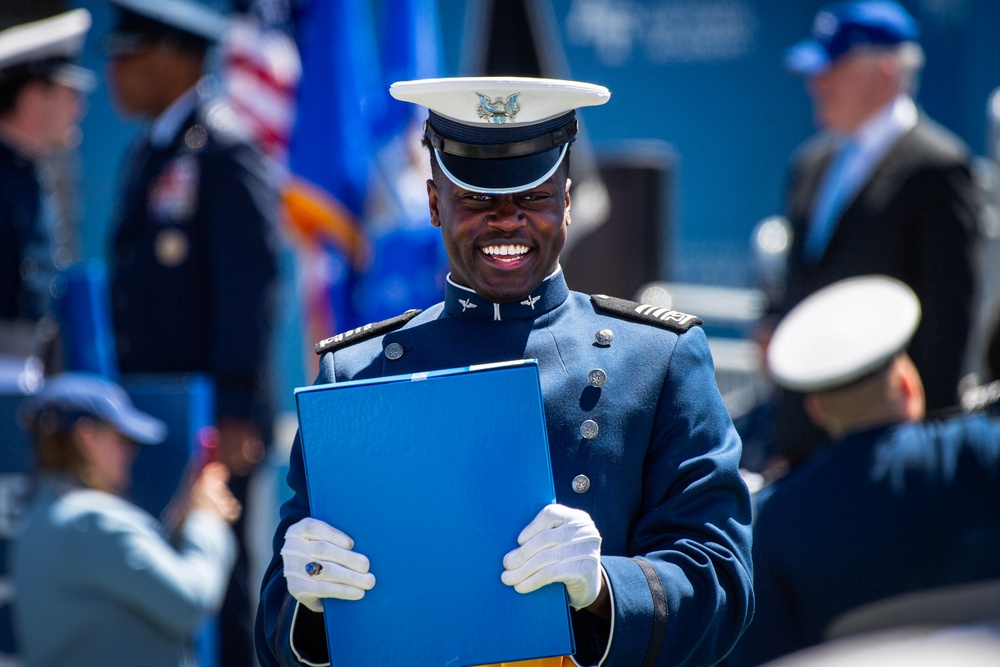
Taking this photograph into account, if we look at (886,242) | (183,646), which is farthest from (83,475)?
(886,242)

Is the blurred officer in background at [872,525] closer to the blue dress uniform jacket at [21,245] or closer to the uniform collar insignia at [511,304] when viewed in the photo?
the uniform collar insignia at [511,304]

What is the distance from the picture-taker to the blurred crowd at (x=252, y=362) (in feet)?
11.2

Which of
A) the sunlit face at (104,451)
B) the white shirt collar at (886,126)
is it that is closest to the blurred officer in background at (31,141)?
the sunlit face at (104,451)

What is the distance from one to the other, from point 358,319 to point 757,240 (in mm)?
1983

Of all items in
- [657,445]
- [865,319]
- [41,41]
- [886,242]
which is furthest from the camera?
[41,41]

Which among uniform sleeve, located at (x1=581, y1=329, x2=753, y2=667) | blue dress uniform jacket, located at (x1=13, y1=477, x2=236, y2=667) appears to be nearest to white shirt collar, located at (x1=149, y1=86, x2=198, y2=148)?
blue dress uniform jacket, located at (x1=13, y1=477, x2=236, y2=667)

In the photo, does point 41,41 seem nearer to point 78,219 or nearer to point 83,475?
point 83,475

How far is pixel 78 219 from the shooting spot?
7.92 meters

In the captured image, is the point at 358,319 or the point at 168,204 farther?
the point at 358,319

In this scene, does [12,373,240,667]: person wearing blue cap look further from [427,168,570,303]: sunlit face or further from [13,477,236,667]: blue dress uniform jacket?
[427,168,570,303]: sunlit face

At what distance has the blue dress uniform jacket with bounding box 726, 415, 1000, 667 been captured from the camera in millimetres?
3365

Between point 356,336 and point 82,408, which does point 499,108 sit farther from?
point 82,408

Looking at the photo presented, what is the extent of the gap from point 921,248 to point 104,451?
267cm

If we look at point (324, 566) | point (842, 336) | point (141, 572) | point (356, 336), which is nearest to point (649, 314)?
point (356, 336)
